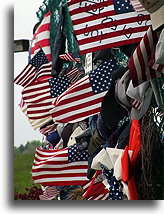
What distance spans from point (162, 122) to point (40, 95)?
1596 mm

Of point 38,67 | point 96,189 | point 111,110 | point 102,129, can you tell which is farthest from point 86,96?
point 38,67

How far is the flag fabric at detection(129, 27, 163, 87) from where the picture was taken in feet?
5.68

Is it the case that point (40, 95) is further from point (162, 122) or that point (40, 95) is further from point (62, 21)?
point (162, 122)

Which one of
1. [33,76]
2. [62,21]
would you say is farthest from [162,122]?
[33,76]

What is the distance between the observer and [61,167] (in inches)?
117

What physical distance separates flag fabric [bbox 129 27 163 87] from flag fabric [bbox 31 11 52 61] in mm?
2118

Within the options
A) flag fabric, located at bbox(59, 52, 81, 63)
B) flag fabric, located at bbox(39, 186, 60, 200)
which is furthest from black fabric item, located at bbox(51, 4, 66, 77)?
flag fabric, located at bbox(39, 186, 60, 200)

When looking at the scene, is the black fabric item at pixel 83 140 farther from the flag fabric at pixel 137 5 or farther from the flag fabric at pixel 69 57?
the flag fabric at pixel 137 5

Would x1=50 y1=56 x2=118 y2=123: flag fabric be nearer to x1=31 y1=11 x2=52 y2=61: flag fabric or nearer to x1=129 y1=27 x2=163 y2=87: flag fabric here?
x1=129 y1=27 x2=163 y2=87: flag fabric

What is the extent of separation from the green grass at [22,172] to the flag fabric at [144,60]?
909mm

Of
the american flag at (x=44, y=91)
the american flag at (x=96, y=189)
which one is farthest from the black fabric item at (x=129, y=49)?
the american flag at (x=44, y=91)

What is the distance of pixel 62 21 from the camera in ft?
10.2

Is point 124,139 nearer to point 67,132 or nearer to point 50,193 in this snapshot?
point 67,132

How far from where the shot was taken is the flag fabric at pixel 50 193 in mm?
3307
